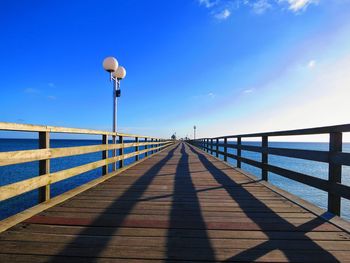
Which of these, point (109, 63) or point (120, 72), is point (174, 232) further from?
point (120, 72)

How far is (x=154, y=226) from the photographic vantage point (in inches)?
114

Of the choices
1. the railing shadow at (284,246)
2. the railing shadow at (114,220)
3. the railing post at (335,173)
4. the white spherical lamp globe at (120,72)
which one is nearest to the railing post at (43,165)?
Result: the railing shadow at (114,220)

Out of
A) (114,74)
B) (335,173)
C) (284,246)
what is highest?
(114,74)

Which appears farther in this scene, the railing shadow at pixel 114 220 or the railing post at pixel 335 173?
the railing post at pixel 335 173

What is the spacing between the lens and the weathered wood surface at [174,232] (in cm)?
224

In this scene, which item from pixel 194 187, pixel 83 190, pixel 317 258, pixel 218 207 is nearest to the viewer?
pixel 317 258

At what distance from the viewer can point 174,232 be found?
2729 millimetres

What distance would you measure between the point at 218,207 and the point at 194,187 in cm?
147

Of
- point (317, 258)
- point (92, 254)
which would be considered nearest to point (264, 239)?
point (317, 258)

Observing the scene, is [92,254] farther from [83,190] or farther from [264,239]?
[83,190]

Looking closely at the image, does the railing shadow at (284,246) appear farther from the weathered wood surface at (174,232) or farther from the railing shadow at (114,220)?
the railing shadow at (114,220)

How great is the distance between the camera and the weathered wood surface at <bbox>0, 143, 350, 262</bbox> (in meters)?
2.24

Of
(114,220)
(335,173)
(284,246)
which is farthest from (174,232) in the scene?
(335,173)

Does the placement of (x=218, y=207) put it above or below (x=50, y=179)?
below
